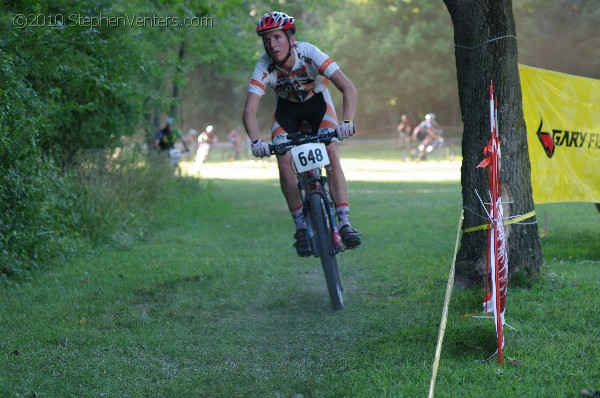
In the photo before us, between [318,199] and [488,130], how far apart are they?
162 centimetres

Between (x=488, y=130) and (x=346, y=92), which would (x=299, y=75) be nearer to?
(x=346, y=92)

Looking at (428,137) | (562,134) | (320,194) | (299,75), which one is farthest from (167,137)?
(428,137)

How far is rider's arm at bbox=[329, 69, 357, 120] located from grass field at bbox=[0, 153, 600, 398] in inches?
65.8

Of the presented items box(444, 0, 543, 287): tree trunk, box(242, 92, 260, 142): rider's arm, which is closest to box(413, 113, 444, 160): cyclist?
box(444, 0, 543, 287): tree trunk

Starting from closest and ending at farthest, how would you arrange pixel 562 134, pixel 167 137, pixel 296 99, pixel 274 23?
1. pixel 274 23
2. pixel 296 99
3. pixel 562 134
4. pixel 167 137

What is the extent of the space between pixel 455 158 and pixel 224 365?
3819 centimetres

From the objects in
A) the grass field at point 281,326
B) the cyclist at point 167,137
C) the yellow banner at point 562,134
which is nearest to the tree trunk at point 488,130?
the grass field at point 281,326

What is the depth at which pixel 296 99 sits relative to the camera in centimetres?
821

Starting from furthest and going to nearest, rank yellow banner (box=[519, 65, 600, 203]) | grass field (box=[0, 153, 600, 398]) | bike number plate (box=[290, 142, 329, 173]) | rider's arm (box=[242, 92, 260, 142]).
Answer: yellow banner (box=[519, 65, 600, 203]) < rider's arm (box=[242, 92, 260, 142]) < bike number plate (box=[290, 142, 329, 173]) < grass field (box=[0, 153, 600, 398])

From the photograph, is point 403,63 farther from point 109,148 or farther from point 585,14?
→ point 109,148

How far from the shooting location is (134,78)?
15.9 metres

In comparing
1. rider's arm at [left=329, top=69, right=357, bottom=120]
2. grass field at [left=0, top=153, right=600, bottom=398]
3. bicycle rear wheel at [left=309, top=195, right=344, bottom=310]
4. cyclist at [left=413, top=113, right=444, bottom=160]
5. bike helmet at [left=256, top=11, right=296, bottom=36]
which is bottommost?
grass field at [left=0, top=153, right=600, bottom=398]

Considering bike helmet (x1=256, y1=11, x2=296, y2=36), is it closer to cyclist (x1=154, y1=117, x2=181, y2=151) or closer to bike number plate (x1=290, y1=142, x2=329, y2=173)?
bike number plate (x1=290, y1=142, x2=329, y2=173)

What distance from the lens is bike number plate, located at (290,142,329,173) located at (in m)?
7.58
